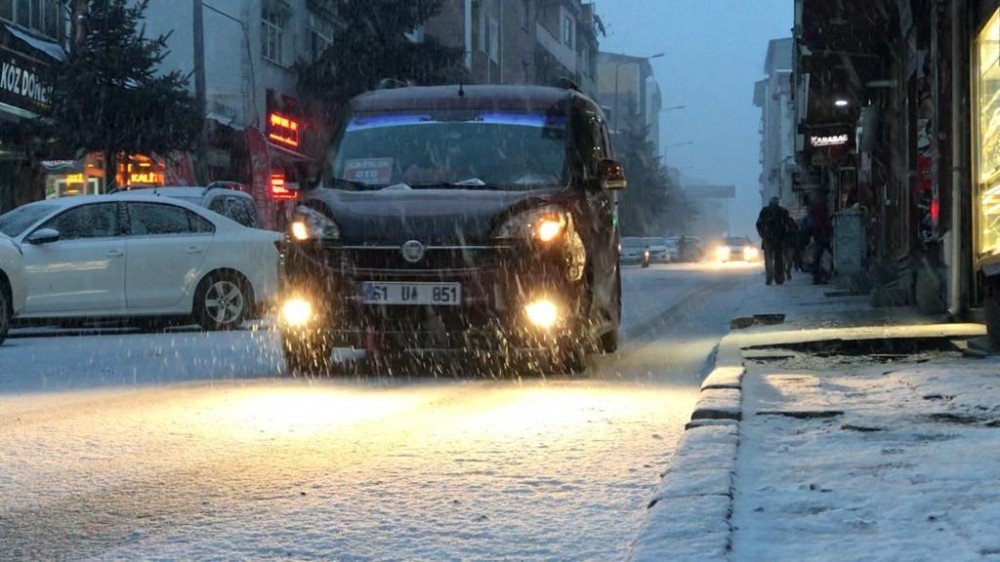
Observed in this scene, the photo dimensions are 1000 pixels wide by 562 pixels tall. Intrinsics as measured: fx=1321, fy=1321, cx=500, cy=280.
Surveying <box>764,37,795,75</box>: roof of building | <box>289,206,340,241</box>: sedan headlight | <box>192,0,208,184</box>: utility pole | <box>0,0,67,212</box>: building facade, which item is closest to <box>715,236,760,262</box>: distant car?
<box>192,0,208,184</box>: utility pole

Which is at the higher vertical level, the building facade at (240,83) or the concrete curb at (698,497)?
the building facade at (240,83)

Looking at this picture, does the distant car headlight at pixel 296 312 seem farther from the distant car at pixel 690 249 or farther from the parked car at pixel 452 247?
the distant car at pixel 690 249

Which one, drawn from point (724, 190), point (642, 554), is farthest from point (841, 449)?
point (724, 190)

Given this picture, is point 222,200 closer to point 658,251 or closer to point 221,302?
point 221,302

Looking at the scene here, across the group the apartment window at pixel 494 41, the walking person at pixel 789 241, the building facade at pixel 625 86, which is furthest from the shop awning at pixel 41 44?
the building facade at pixel 625 86

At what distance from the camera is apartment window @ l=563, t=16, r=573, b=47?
78.4 metres

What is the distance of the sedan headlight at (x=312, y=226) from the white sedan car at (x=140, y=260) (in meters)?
5.22

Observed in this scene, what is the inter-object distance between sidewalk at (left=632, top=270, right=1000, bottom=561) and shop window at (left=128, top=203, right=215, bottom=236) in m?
7.54

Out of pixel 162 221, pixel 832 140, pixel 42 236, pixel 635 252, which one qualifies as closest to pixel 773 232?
pixel 832 140

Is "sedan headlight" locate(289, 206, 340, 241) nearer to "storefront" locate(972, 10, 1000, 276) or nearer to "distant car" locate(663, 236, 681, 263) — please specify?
"storefront" locate(972, 10, 1000, 276)

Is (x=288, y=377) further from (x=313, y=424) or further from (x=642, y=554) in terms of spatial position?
(x=642, y=554)

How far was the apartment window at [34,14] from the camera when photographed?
24.9 meters

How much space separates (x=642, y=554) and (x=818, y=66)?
19.8m

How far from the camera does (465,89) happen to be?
10.0m
